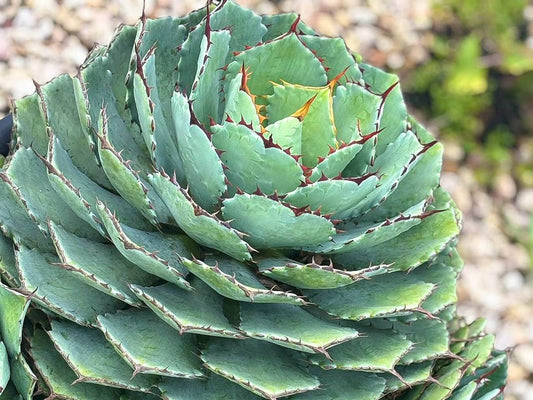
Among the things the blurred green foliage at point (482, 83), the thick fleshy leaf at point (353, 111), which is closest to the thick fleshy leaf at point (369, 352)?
the thick fleshy leaf at point (353, 111)

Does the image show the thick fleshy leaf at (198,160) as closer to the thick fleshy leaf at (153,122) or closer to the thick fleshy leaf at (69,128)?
the thick fleshy leaf at (153,122)

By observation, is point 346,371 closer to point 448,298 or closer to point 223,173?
point 448,298

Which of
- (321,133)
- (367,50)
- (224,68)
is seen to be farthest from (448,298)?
(367,50)

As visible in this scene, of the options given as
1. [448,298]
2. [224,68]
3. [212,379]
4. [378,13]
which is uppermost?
[378,13]

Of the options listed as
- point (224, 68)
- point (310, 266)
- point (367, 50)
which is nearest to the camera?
point (310, 266)

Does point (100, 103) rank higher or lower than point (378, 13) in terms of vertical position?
lower

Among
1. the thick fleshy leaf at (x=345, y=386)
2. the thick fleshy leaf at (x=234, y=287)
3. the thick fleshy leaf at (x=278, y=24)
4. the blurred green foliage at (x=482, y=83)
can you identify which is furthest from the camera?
the blurred green foliage at (x=482, y=83)
